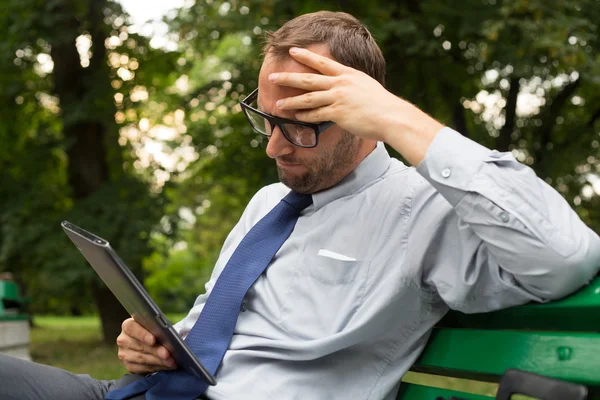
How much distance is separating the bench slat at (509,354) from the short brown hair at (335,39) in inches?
35.8

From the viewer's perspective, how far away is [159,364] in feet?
7.70

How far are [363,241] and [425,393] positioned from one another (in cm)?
47

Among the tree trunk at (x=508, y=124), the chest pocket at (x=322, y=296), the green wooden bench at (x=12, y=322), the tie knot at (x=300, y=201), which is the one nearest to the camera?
the chest pocket at (x=322, y=296)

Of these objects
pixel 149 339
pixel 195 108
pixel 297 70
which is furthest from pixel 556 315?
pixel 195 108

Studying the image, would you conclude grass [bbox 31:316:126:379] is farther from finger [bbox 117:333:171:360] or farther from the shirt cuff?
the shirt cuff

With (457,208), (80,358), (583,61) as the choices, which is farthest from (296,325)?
(80,358)

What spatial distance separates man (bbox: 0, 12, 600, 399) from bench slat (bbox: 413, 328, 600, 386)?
74 mm

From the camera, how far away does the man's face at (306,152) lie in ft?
7.67

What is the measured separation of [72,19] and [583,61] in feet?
24.9

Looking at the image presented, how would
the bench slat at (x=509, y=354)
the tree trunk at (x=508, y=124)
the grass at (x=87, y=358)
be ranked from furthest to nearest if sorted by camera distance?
the tree trunk at (x=508, y=124) → the grass at (x=87, y=358) → the bench slat at (x=509, y=354)

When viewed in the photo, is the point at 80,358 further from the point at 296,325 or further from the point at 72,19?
the point at 296,325

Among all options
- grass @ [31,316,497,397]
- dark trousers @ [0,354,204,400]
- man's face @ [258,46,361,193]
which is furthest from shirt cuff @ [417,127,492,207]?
grass @ [31,316,497,397]

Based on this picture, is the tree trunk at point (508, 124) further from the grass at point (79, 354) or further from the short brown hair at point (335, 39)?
the short brown hair at point (335, 39)

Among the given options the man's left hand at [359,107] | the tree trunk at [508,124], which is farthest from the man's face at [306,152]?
the tree trunk at [508,124]
